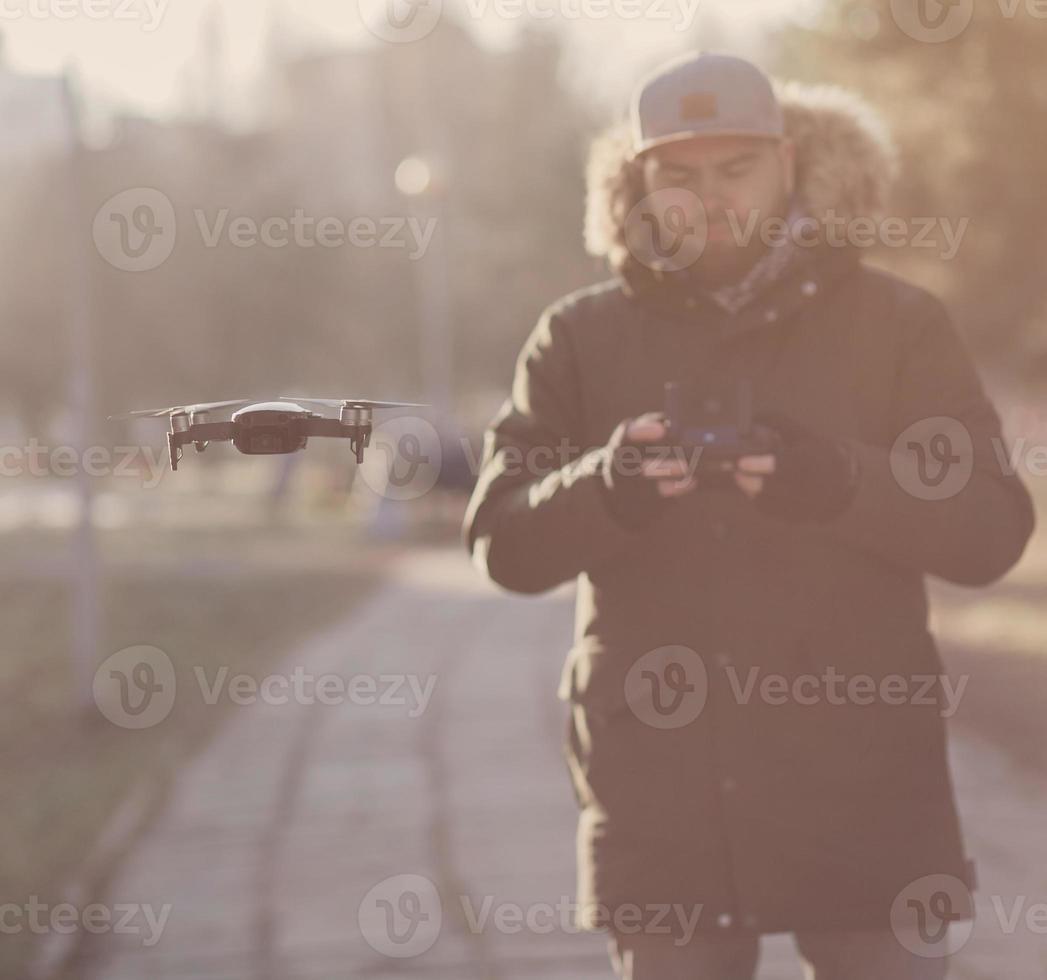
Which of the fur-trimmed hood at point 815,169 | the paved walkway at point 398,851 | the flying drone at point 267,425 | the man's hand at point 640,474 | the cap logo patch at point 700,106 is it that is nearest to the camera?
the flying drone at point 267,425

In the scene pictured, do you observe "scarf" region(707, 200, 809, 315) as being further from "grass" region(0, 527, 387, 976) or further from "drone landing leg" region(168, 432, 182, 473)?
"grass" region(0, 527, 387, 976)

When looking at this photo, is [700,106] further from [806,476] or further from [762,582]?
[762,582]

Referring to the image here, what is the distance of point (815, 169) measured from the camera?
3080mm

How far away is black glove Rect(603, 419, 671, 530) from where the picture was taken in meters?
2.80

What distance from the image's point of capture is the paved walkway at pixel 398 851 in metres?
5.86

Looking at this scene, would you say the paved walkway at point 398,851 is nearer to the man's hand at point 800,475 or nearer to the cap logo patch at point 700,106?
the man's hand at point 800,475

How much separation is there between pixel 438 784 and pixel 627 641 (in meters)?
5.76

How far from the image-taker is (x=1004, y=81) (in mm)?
12680

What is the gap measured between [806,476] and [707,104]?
627 millimetres

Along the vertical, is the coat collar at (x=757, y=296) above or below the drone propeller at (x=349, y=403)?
below

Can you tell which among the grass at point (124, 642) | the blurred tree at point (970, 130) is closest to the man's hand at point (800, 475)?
the grass at point (124, 642)

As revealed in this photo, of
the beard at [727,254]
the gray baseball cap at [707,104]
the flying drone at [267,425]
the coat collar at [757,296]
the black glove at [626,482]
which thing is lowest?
the black glove at [626,482]

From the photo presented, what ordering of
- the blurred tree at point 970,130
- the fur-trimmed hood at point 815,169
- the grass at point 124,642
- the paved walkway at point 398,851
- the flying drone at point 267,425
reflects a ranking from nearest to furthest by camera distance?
the flying drone at point 267,425 → the fur-trimmed hood at point 815,169 → the paved walkway at point 398,851 → the grass at point 124,642 → the blurred tree at point 970,130

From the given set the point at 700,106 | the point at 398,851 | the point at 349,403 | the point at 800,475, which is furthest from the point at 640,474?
the point at 398,851
